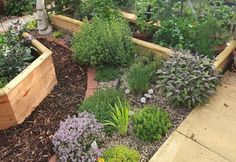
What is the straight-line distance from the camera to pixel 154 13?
4379 millimetres

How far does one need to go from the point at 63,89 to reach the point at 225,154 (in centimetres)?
210

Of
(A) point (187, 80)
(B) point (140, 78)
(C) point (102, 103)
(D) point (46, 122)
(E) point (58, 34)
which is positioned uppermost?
(A) point (187, 80)

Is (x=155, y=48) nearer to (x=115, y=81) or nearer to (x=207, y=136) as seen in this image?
(x=115, y=81)

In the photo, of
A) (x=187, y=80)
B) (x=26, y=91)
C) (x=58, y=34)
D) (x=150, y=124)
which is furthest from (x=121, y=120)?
(x=58, y=34)

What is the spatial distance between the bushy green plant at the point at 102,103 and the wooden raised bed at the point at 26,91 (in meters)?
0.57

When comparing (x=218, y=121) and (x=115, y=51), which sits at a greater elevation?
(x=115, y=51)

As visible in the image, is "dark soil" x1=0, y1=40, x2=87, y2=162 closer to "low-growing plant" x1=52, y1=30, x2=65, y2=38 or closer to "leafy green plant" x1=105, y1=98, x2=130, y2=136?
"leafy green plant" x1=105, y1=98, x2=130, y2=136

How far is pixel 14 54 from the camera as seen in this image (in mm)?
3656

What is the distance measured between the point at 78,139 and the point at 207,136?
4.36 ft

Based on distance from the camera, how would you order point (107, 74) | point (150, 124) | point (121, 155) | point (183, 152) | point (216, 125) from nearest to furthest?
1. point (121, 155)
2. point (183, 152)
3. point (150, 124)
4. point (216, 125)
5. point (107, 74)

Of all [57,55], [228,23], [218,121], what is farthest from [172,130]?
[57,55]

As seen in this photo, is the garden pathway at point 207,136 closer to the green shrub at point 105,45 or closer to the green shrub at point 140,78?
the green shrub at point 140,78

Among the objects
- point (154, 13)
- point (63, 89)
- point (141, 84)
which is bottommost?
point (63, 89)

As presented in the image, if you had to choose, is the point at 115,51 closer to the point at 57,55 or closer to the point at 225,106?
the point at 57,55
